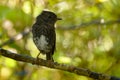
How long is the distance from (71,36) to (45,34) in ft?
5.78

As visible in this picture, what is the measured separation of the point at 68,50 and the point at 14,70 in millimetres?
656

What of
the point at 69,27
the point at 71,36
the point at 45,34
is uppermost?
the point at 45,34

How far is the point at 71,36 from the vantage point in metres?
5.59

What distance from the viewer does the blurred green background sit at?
4.88 meters

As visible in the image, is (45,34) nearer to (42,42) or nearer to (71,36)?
(42,42)

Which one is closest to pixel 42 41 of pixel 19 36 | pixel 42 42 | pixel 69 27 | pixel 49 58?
pixel 42 42

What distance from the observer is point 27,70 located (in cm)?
495

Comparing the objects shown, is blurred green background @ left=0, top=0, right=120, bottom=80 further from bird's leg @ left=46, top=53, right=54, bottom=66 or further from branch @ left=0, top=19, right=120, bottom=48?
bird's leg @ left=46, top=53, right=54, bottom=66

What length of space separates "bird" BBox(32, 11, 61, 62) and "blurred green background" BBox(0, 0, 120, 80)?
0.69 metres

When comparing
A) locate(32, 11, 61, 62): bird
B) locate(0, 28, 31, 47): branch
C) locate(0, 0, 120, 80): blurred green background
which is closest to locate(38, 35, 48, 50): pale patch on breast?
locate(32, 11, 61, 62): bird

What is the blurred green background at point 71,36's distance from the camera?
4875 millimetres

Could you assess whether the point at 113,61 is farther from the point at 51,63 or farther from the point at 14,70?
the point at 51,63

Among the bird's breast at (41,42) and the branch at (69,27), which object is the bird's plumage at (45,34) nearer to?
the bird's breast at (41,42)

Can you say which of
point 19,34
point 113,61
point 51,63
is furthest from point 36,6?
point 51,63
